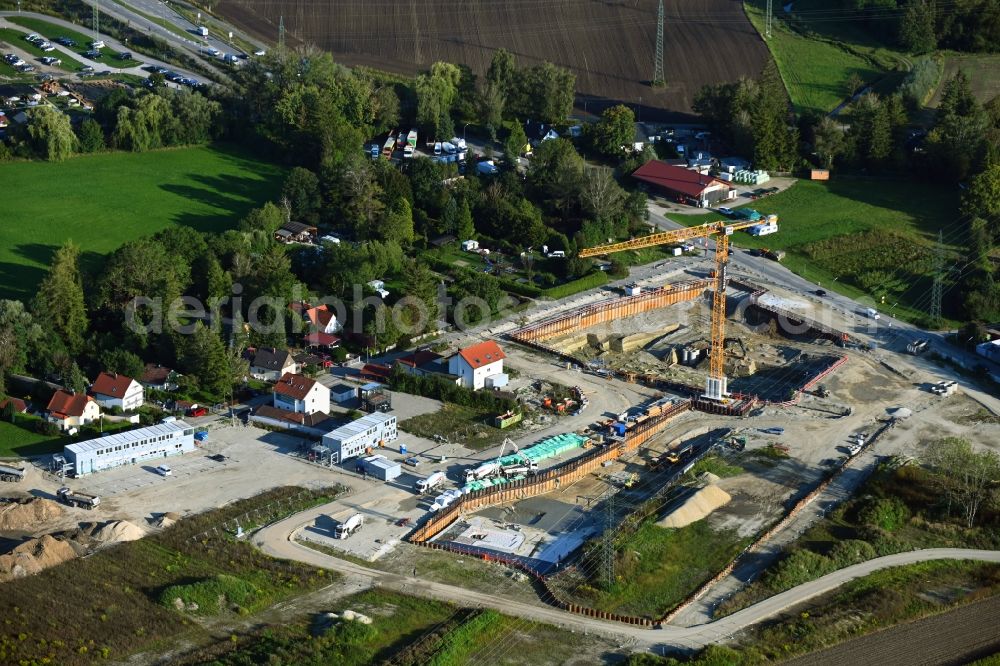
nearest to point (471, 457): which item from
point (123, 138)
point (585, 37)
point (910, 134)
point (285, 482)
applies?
point (285, 482)

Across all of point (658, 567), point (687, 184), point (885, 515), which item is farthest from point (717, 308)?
point (687, 184)

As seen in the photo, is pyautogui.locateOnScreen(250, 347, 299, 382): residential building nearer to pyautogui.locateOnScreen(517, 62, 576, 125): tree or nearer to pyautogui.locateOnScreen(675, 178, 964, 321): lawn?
pyautogui.locateOnScreen(675, 178, 964, 321): lawn

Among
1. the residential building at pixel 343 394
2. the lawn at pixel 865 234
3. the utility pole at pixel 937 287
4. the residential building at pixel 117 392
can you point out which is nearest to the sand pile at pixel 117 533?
the residential building at pixel 117 392

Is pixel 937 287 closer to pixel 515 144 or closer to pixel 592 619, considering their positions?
pixel 515 144

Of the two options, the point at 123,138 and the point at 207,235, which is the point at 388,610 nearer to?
the point at 207,235

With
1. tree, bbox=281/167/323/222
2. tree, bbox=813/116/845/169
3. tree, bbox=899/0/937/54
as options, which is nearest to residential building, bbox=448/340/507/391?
tree, bbox=281/167/323/222

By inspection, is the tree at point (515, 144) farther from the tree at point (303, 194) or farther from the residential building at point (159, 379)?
the residential building at point (159, 379)
